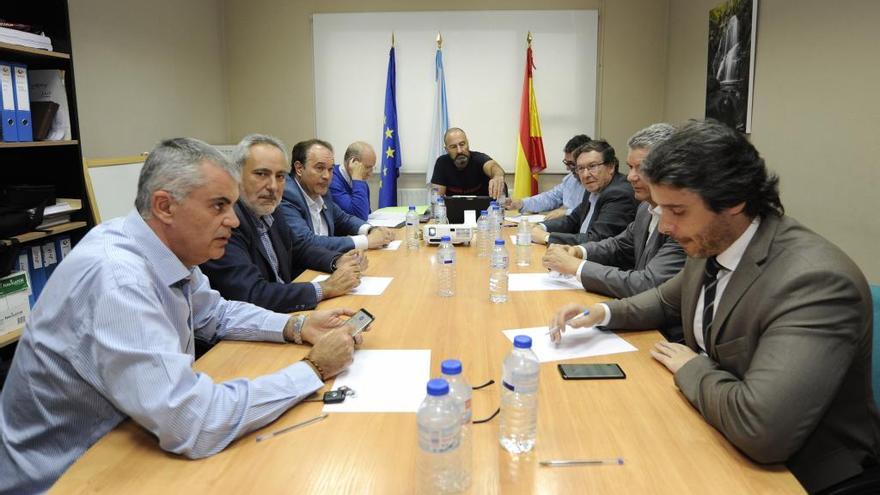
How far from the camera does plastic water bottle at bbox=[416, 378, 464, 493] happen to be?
100 cm

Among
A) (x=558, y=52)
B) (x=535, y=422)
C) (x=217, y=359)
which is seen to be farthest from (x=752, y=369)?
(x=558, y=52)

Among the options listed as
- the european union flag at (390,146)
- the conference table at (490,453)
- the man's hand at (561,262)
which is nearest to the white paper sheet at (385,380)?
the conference table at (490,453)

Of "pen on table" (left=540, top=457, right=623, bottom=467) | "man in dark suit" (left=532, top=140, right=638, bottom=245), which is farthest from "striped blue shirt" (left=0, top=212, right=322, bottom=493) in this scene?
"man in dark suit" (left=532, top=140, right=638, bottom=245)

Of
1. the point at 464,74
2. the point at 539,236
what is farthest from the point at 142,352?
the point at 464,74

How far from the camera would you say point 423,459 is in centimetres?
103

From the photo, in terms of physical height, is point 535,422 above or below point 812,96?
Answer: below

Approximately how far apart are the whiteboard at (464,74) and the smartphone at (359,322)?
4605 mm

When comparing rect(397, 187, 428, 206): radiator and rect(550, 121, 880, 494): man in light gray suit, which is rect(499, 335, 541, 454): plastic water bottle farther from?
rect(397, 187, 428, 206): radiator

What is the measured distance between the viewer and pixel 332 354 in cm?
149

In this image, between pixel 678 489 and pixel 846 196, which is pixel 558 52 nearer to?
pixel 846 196

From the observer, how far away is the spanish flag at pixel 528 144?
5.92m

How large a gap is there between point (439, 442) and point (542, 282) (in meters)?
1.61

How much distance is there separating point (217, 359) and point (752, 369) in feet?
4.56

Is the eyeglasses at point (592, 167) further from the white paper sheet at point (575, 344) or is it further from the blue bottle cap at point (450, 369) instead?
Answer: the blue bottle cap at point (450, 369)
